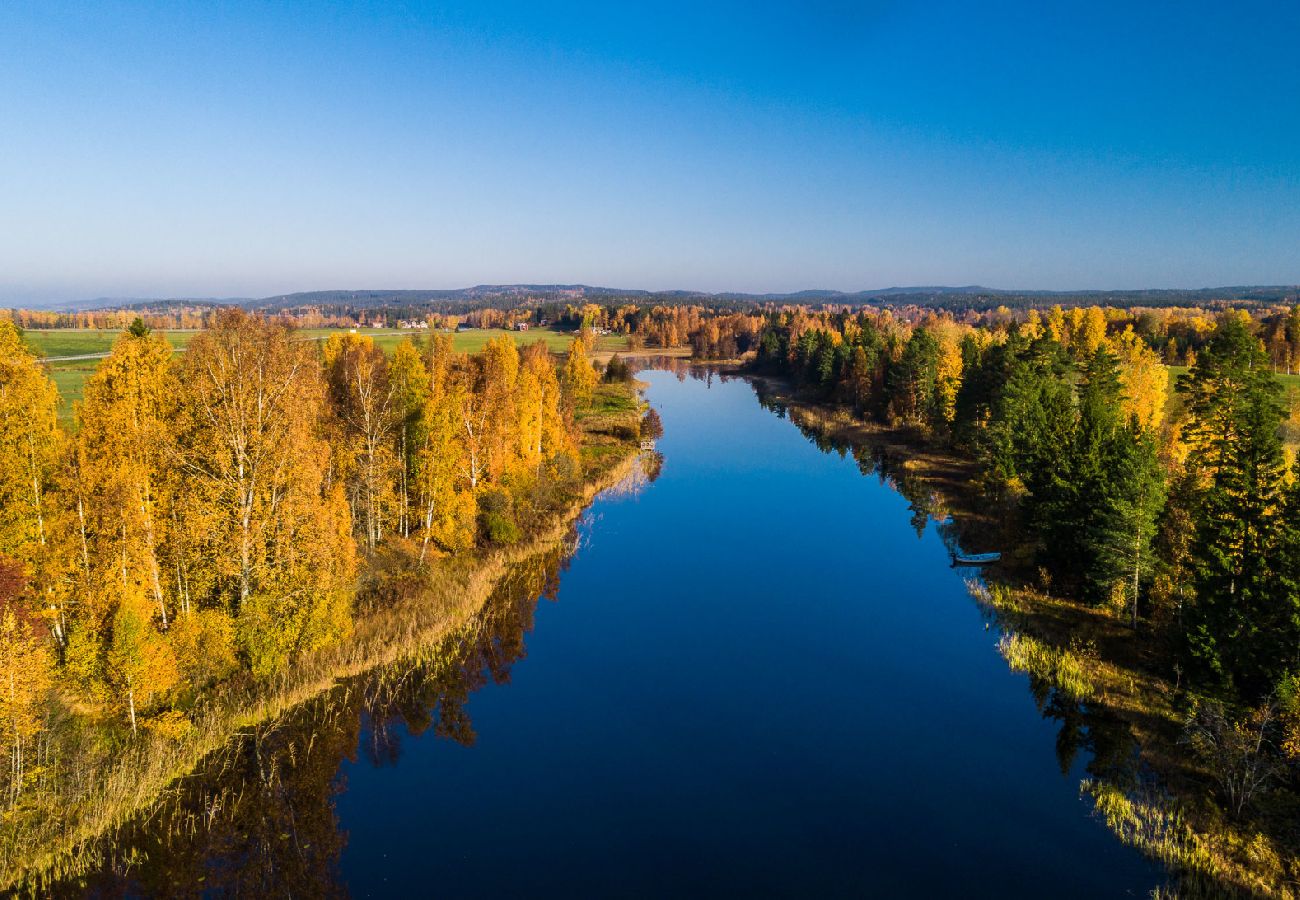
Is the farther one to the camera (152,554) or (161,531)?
(161,531)

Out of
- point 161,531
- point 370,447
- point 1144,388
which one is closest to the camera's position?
point 161,531

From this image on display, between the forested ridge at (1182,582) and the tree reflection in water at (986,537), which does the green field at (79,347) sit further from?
the forested ridge at (1182,582)

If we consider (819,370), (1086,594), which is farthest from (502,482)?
(819,370)

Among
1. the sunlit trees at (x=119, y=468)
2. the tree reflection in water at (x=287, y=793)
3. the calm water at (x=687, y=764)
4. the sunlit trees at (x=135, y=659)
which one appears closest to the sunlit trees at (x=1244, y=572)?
the calm water at (x=687, y=764)

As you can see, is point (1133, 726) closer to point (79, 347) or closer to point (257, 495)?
point (257, 495)

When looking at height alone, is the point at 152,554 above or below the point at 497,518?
above

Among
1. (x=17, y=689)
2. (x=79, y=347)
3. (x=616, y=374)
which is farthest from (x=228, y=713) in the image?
(x=79, y=347)

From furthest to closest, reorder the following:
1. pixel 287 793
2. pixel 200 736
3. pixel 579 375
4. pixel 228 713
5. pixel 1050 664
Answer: pixel 579 375, pixel 1050 664, pixel 228 713, pixel 200 736, pixel 287 793
